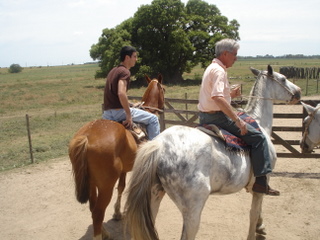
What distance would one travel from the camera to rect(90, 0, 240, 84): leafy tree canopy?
31.6m

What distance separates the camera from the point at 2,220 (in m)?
5.43

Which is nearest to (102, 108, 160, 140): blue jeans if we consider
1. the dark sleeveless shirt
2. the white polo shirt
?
the dark sleeveless shirt

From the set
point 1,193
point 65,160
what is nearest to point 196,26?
point 65,160

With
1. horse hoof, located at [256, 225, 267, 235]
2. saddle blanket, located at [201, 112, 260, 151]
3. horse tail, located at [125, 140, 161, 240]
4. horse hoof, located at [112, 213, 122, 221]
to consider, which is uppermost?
saddle blanket, located at [201, 112, 260, 151]

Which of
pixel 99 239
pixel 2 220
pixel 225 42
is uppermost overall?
pixel 225 42

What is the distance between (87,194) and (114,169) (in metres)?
0.50

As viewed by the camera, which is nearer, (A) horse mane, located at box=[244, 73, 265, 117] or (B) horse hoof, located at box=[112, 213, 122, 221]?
(A) horse mane, located at box=[244, 73, 265, 117]

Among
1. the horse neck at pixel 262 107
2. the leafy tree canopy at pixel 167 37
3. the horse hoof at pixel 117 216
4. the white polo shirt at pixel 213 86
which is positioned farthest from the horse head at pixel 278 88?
the leafy tree canopy at pixel 167 37

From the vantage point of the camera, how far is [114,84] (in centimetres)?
460

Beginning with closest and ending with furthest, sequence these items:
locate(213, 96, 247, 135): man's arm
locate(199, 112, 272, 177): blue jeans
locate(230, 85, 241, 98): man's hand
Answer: locate(213, 96, 247, 135): man's arm → locate(199, 112, 272, 177): blue jeans → locate(230, 85, 241, 98): man's hand

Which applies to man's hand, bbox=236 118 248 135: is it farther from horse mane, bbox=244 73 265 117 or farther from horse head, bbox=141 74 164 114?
horse head, bbox=141 74 164 114

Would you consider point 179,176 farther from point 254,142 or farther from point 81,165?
point 81,165

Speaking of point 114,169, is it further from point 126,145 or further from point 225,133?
point 225,133

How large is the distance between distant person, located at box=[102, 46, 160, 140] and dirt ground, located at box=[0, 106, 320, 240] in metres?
1.84
